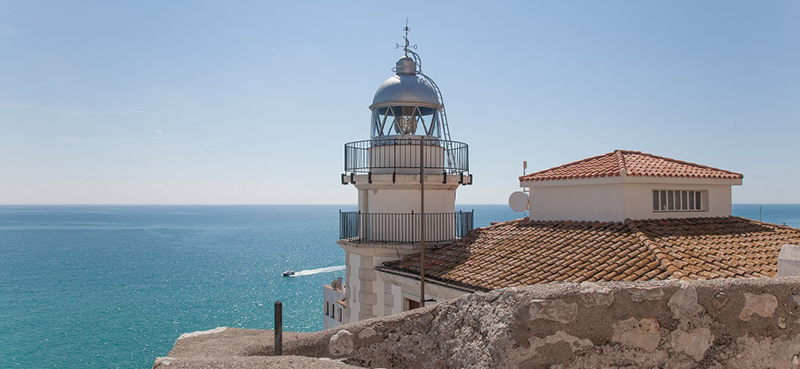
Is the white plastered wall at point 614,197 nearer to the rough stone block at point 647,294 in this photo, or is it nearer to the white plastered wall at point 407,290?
the white plastered wall at point 407,290

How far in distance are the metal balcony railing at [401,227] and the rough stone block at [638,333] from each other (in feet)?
41.0

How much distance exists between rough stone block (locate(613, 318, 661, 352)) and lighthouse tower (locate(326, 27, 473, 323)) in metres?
12.0

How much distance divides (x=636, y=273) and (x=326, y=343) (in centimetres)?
751

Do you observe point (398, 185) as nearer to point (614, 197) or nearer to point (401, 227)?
point (401, 227)

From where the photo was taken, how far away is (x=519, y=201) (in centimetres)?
1766

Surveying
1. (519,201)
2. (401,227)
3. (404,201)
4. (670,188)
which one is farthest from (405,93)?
(670,188)

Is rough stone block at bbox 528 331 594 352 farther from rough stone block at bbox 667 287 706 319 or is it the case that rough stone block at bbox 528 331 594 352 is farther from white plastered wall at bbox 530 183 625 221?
white plastered wall at bbox 530 183 625 221

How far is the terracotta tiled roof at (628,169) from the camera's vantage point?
14.1 meters

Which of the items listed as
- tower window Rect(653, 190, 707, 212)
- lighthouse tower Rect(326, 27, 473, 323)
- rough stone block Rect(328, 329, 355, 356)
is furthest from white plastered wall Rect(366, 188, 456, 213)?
rough stone block Rect(328, 329, 355, 356)

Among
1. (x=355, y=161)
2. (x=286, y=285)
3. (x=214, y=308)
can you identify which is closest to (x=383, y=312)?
(x=355, y=161)

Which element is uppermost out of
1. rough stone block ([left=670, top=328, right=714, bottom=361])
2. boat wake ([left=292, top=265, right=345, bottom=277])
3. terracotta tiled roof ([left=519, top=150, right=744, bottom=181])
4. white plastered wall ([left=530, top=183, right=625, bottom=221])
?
terracotta tiled roof ([left=519, top=150, right=744, bottom=181])

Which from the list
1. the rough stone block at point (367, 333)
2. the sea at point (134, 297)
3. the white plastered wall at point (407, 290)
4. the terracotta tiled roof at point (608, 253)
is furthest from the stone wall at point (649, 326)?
the sea at point (134, 297)

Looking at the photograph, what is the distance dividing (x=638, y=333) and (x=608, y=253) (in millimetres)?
8259

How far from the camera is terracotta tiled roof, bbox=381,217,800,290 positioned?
34.0 ft
